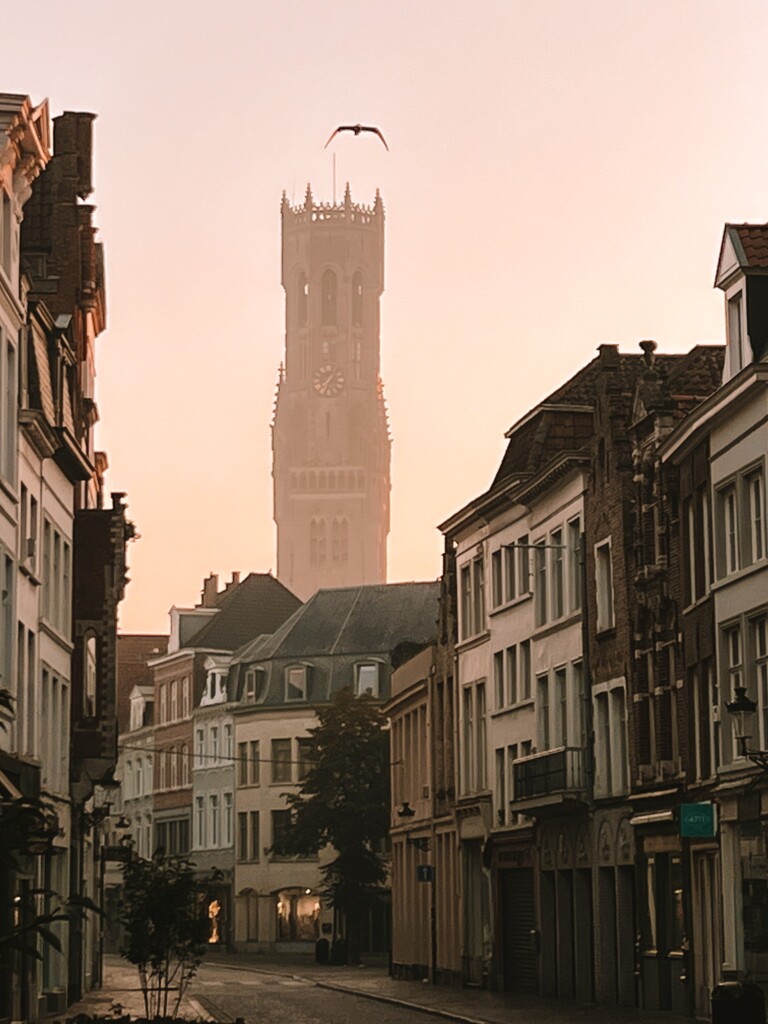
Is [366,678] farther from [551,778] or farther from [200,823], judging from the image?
[551,778]

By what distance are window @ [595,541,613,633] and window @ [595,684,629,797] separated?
4.77ft

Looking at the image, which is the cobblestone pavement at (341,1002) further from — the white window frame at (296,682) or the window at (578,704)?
the white window frame at (296,682)

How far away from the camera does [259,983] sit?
61312 millimetres

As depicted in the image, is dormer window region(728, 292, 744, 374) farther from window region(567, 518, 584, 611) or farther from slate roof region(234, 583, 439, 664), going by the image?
slate roof region(234, 583, 439, 664)

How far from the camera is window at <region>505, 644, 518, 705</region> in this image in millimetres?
55344

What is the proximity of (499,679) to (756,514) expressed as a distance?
20.9 m

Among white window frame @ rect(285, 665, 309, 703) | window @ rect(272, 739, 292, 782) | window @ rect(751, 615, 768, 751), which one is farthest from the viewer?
white window frame @ rect(285, 665, 309, 703)

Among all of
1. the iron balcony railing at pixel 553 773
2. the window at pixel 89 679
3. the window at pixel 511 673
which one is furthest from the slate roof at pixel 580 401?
the window at pixel 89 679

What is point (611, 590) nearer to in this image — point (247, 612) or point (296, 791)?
point (296, 791)

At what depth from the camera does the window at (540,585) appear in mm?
52344

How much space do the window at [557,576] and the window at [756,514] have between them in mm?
14060

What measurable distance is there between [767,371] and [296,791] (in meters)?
67.4

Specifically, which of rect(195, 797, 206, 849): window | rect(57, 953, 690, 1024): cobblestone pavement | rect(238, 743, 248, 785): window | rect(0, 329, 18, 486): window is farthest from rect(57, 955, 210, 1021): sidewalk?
rect(195, 797, 206, 849): window

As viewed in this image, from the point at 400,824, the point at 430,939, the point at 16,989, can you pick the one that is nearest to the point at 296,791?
the point at 400,824
